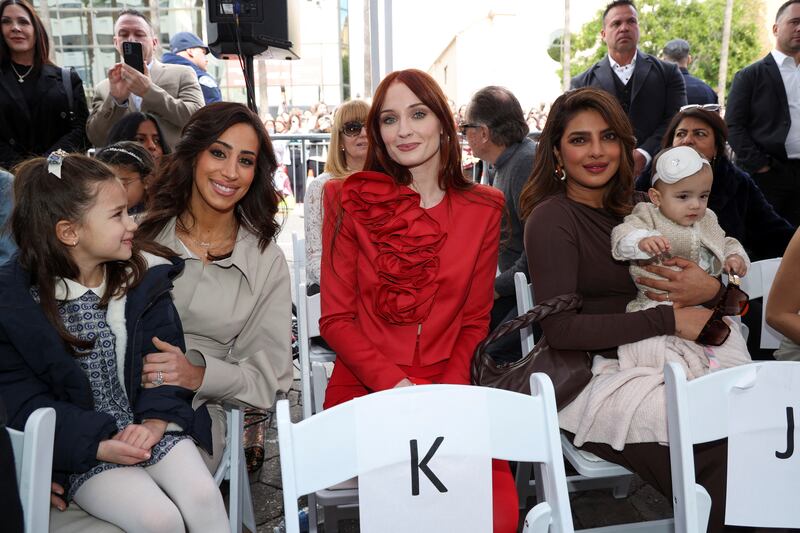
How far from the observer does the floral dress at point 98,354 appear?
170 cm

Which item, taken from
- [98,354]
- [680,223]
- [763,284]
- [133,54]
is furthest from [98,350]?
[133,54]

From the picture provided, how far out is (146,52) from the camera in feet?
13.0

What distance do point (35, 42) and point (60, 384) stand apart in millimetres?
2702

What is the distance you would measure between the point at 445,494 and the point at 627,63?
4050 mm

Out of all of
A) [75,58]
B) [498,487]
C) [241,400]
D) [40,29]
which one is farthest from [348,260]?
[75,58]

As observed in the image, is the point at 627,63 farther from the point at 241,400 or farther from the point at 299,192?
the point at 299,192

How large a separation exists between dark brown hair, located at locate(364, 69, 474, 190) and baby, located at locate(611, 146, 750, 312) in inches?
21.6

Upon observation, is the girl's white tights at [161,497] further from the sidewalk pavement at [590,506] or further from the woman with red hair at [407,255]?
the sidewalk pavement at [590,506]

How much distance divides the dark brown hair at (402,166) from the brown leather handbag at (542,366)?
534 millimetres

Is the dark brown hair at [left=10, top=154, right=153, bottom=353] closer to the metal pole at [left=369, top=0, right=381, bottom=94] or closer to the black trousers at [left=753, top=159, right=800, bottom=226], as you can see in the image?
the black trousers at [left=753, top=159, right=800, bottom=226]

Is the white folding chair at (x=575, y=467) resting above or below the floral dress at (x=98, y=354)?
below

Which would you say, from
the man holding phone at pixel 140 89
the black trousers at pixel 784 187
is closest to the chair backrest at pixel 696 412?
the man holding phone at pixel 140 89

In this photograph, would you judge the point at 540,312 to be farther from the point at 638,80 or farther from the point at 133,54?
the point at 638,80

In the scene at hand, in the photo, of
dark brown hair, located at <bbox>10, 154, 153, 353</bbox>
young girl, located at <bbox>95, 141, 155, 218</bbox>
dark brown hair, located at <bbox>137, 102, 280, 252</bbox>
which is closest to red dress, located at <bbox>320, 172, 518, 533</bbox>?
dark brown hair, located at <bbox>137, 102, 280, 252</bbox>
